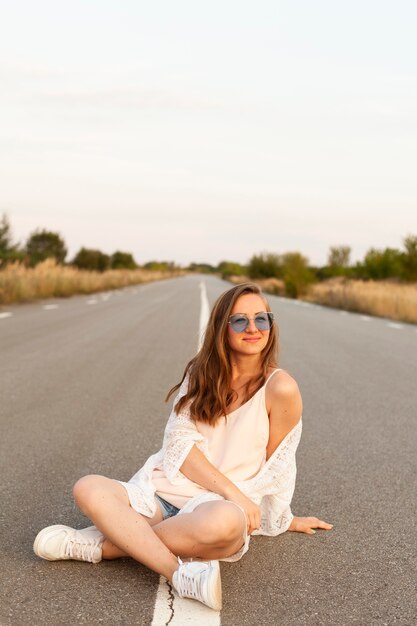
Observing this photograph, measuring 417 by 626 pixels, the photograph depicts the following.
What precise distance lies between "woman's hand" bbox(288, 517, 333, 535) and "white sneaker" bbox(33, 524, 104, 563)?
3.40 ft

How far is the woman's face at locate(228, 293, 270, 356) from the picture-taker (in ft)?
13.1

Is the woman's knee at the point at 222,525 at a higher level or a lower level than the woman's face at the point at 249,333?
lower

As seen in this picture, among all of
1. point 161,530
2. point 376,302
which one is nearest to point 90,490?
point 161,530

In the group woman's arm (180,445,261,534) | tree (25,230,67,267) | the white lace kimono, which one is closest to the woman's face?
the white lace kimono

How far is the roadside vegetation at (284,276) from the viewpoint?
90.0 feet

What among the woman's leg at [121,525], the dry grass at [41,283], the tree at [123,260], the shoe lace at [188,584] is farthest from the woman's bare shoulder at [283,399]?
the tree at [123,260]

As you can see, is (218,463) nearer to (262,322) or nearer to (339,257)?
(262,322)

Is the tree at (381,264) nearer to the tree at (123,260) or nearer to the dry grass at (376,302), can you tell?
the dry grass at (376,302)

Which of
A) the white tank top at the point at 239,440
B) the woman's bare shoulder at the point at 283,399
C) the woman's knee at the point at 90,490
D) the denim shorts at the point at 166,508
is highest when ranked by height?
the woman's bare shoulder at the point at 283,399

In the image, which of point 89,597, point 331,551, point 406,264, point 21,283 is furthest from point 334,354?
point 406,264

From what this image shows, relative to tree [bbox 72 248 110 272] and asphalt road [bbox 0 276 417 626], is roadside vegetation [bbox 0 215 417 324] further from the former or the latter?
asphalt road [bbox 0 276 417 626]

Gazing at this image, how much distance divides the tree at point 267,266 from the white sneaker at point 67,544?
192ft

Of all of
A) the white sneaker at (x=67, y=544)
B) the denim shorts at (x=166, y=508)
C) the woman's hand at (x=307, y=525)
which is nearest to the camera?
the white sneaker at (x=67, y=544)

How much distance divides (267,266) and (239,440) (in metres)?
59.8
